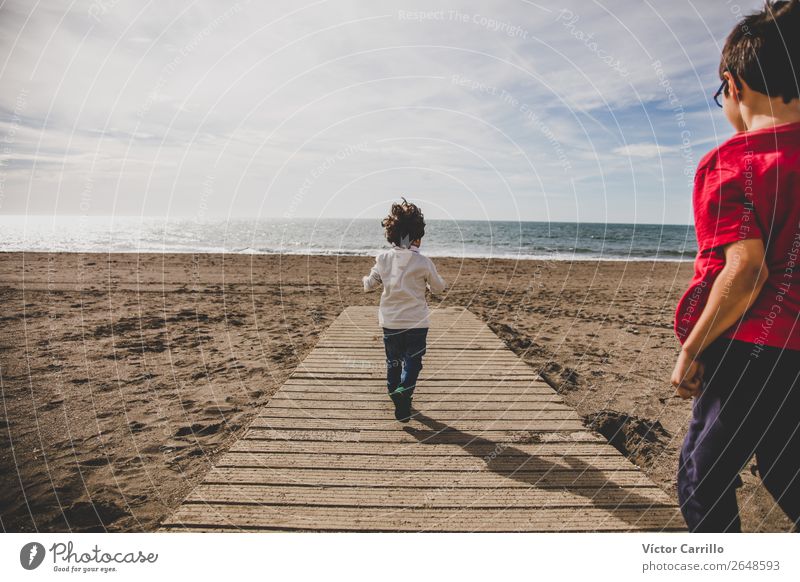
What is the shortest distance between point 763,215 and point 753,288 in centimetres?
25

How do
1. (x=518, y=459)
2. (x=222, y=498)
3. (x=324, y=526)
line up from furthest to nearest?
(x=518, y=459)
(x=222, y=498)
(x=324, y=526)

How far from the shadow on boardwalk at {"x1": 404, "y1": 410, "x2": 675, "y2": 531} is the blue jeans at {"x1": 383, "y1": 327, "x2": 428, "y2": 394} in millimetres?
363

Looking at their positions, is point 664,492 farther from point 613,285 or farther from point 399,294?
point 613,285

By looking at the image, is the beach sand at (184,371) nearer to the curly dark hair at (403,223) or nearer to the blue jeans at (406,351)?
the blue jeans at (406,351)

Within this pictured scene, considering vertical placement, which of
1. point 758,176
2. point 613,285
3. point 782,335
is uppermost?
point 758,176

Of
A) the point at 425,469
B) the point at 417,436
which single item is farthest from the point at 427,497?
the point at 417,436

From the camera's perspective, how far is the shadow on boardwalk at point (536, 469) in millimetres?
2797

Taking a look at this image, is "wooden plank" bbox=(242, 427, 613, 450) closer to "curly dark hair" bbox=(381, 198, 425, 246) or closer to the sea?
"curly dark hair" bbox=(381, 198, 425, 246)

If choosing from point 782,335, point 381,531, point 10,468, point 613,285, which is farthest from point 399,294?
point 613,285

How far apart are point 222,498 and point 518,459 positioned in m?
1.98

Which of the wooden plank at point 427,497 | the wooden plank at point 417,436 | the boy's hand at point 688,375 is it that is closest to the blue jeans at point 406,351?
the wooden plank at point 417,436

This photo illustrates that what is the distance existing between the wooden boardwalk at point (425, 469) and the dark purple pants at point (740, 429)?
1.08m

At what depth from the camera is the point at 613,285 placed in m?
16.2

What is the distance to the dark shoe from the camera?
3.97 meters
